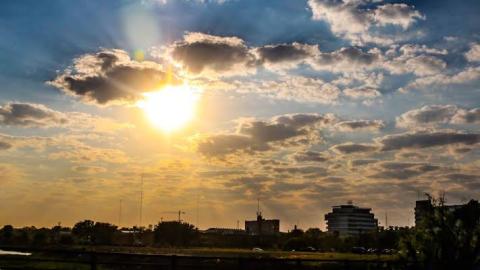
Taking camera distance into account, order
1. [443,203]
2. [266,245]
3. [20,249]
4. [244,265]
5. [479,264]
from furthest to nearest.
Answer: [266,245]
[20,249]
[244,265]
[443,203]
[479,264]

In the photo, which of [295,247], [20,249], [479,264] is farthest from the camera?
[295,247]

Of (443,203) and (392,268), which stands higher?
(443,203)

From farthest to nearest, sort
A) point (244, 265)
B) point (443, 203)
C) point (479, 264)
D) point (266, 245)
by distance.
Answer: point (266, 245) → point (244, 265) → point (443, 203) → point (479, 264)

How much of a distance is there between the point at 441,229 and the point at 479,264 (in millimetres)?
1369

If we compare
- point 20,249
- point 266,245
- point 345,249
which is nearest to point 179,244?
point 266,245

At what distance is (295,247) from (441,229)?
525ft

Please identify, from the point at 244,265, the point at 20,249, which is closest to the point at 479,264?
the point at 244,265

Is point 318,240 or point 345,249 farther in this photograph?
point 318,240

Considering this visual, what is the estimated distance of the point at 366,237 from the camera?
6836 inches

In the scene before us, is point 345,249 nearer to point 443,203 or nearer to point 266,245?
point 266,245

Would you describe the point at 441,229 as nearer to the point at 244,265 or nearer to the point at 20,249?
the point at 244,265

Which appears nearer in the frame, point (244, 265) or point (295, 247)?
point (244, 265)

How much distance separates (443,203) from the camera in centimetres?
1694

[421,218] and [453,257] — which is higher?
[421,218]
